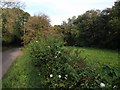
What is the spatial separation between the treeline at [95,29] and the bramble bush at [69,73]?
2136 centimetres

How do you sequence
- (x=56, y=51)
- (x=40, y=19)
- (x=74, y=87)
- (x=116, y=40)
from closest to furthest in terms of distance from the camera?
(x=74, y=87) → (x=56, y=51) → (x=40, y=19) → (x=116, y=40)

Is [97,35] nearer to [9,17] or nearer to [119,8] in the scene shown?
[119,8]

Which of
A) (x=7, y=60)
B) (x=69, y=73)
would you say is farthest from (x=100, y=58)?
(x=69, y=73)

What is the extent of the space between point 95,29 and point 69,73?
32.0m

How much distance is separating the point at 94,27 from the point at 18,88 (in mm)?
→ 32083

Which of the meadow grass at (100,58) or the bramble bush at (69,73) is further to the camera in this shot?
the meadow grass at (100,58)

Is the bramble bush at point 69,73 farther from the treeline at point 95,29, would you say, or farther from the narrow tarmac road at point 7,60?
the treeline at point 95,29

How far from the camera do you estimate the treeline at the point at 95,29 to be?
34.6 metres

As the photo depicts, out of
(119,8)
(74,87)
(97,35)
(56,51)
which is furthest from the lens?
(97,35)

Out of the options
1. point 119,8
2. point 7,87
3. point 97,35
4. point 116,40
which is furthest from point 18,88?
point 97,35

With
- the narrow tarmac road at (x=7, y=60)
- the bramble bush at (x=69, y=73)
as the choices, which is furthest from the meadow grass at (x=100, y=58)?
the narrow tarmac road at (x=7, y=60)

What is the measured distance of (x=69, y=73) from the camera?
8.28m

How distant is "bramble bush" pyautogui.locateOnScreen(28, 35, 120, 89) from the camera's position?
6270mm

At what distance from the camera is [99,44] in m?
40.2
